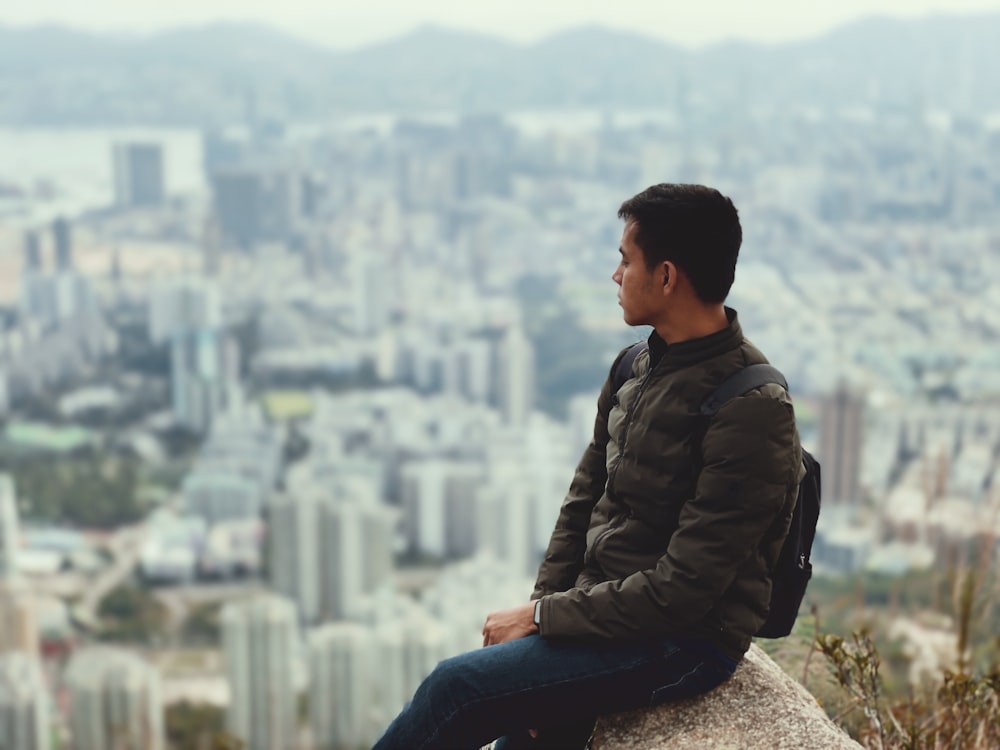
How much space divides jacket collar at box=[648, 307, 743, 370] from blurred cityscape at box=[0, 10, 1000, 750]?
2.66 ft

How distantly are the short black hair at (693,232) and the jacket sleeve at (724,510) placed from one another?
95mm

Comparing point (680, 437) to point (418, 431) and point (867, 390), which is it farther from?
point (418, 431)

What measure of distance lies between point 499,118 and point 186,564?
14.7m

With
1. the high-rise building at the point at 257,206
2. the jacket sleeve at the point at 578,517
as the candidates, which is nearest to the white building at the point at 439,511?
the high-rise building at the point at 257,206

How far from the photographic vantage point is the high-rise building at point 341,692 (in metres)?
9.16

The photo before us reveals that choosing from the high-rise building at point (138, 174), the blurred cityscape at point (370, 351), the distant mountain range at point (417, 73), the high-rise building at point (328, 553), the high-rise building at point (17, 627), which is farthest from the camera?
the high-rise building at point (138, 174)

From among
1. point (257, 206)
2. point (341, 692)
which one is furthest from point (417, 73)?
point (341, 692)

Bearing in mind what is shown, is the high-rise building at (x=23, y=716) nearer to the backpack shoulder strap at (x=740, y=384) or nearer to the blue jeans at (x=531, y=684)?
the blue jeans at (x=531, y=684)

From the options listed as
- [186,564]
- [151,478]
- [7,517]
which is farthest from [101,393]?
[186,564]

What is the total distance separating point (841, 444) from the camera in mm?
12438

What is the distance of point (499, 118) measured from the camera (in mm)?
24953

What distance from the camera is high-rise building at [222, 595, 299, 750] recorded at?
9148 mm

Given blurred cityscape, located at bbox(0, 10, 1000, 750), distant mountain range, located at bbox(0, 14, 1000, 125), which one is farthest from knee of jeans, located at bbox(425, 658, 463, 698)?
distant mountain range, located at bbox(0, 14, 1000, 125)

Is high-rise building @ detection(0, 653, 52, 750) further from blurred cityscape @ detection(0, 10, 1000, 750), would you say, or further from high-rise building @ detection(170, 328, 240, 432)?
high-rise building @ detection(170, 328, 240, 432)
